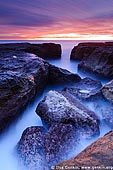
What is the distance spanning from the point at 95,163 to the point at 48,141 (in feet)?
3.76

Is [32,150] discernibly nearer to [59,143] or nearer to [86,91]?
[59,143]

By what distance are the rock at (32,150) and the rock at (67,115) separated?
0.34 metres

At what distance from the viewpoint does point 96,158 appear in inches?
56.2

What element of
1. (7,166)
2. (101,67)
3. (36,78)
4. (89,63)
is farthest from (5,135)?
(89,63)

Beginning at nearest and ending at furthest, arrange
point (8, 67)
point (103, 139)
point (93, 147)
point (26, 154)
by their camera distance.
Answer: point (93, 147) < point (103, 139) < point (26, 154) < point (8, 67)

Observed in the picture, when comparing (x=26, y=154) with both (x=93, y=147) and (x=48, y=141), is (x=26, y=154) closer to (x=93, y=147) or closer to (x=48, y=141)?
(x=48, y=141)

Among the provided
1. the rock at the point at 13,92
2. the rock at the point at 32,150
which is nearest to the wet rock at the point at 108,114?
the rock at the point at 32,150

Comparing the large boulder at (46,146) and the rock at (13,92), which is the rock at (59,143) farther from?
the rock at (13,92)

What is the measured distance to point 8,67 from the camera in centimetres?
421

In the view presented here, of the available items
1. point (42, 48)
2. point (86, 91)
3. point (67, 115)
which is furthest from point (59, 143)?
point (42, 48)

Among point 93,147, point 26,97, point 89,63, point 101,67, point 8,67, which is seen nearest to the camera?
point 93,147

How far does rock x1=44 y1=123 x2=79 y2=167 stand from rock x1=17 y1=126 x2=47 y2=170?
0.07 meters

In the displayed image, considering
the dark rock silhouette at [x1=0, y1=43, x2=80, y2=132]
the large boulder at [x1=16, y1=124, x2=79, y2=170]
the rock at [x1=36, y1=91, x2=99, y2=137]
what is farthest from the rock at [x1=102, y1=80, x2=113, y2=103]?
the dark rock silhouette at [x1=0, y1=43, x2=80, y2=132]

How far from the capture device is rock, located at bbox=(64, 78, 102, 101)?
3.89 metres
